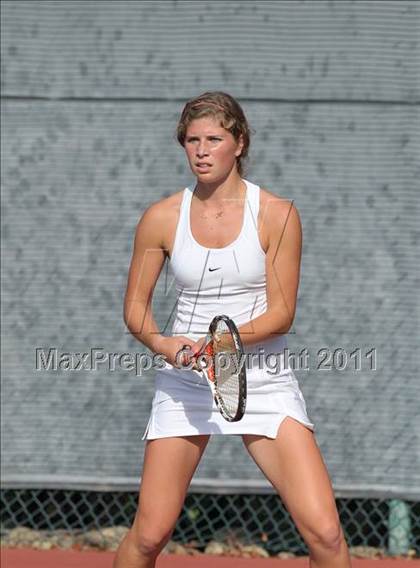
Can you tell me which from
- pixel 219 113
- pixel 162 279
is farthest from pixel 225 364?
pixel 162 279

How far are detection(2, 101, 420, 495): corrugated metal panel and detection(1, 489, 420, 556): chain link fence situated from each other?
218mm

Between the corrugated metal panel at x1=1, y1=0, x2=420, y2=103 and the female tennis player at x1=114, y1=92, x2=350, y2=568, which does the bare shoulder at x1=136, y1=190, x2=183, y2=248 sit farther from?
the corrugated metal panel at x1=1, y1=0, x2=420, y2=103

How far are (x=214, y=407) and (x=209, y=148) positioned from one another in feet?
2.61

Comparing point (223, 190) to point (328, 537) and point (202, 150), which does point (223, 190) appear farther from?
point (328, 537)

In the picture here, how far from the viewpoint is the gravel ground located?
19.8 ft

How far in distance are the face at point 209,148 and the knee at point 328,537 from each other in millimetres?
1110

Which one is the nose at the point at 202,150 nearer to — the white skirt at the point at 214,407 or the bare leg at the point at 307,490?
the white skirt at the point at 214,407

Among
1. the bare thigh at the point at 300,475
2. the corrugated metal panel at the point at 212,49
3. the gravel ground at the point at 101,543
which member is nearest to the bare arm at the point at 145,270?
the bare thigh at the point at 300,475

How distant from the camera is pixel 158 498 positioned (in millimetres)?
3953

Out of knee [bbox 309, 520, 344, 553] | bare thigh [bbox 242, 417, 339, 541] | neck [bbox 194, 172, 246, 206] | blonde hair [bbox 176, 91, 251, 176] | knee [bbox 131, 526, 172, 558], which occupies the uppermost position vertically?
blonde hair [bbox 176, 91, 251, 176]

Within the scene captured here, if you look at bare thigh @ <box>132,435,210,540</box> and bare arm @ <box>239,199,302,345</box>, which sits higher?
bare arm @ <box>239,199,302,345</box>

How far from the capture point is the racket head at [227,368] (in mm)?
3777

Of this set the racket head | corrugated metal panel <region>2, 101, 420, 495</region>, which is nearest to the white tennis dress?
the racket head

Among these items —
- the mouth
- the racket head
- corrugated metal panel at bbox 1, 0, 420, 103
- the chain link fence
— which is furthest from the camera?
the chain link fence
